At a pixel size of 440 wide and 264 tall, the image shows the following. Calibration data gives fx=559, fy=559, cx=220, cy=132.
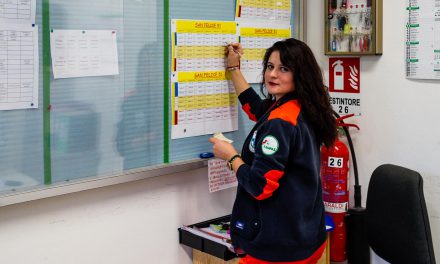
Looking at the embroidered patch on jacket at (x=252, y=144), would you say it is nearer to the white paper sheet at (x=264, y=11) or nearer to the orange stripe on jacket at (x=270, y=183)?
the orange stripe on jacket at (x=270, y=183)

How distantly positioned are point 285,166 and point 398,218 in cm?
45

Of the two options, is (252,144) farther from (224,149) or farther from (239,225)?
(239,225)

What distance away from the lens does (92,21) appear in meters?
2.12

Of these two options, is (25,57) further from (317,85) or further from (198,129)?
(317,85)

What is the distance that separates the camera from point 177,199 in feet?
8.35

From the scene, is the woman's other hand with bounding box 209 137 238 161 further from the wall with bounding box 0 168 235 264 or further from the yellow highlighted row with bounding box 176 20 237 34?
the yellow highlighted row with bounding box 176 20 237 34

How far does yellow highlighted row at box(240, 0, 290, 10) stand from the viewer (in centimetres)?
273

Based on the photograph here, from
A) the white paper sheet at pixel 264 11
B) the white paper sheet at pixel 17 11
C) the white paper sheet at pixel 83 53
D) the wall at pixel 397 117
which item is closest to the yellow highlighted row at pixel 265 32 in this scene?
the white paper sheet at pixel 264 11

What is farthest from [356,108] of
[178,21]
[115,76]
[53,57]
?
[53,57]

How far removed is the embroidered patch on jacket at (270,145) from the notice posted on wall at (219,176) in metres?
0.68

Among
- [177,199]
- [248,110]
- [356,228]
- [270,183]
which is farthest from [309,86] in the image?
[356,228]

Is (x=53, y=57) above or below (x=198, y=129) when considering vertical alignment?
above

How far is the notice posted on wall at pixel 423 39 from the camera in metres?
2.57

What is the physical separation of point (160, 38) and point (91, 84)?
0.39 m
